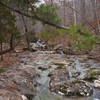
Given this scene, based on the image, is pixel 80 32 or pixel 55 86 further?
pixel 55 86

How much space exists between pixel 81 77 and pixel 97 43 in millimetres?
4311

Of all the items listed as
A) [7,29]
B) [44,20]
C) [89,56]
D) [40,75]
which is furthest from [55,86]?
[89,56]

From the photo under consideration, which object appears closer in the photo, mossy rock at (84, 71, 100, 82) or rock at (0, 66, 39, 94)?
rock at (0, 66, 39, 94)

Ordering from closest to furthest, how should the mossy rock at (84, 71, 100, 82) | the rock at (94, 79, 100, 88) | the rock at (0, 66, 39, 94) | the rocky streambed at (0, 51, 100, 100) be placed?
the rocky streambed at (0, 51, 100, 100)
the rock at (0, 66, 39, 94)
the rock at (94, 79, 100, 88)
the mossy rock at (84, 71, 100, 82)

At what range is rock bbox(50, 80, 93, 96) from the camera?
509cm

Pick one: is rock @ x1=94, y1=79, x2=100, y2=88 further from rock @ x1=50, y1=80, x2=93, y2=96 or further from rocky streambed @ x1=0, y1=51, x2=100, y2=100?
rock @ x1=50, y1=80, x2=93, y2=96

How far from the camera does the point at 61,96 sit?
501 centimetres

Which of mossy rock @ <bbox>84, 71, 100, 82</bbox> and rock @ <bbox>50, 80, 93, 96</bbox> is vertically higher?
mossy rock @ <bbox>84, 71, 100, 82</bbox>

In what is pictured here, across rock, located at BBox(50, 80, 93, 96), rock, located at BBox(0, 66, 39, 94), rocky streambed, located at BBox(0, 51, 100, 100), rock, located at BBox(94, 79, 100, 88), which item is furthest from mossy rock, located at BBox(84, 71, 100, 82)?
rock, located at BBox(0, 66, 39, 94)

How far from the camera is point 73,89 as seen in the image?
520 centimetres

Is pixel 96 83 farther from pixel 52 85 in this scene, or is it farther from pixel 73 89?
pixel 52 85

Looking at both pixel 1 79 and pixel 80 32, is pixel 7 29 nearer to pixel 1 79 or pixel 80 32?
pixel 1 79

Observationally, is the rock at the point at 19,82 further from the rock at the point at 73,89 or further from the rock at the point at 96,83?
the rock at the point at 96,83

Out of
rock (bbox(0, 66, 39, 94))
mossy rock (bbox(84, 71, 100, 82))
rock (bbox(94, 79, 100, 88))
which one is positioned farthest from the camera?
mossy rock (bbox(84, 71, 100, 82))
